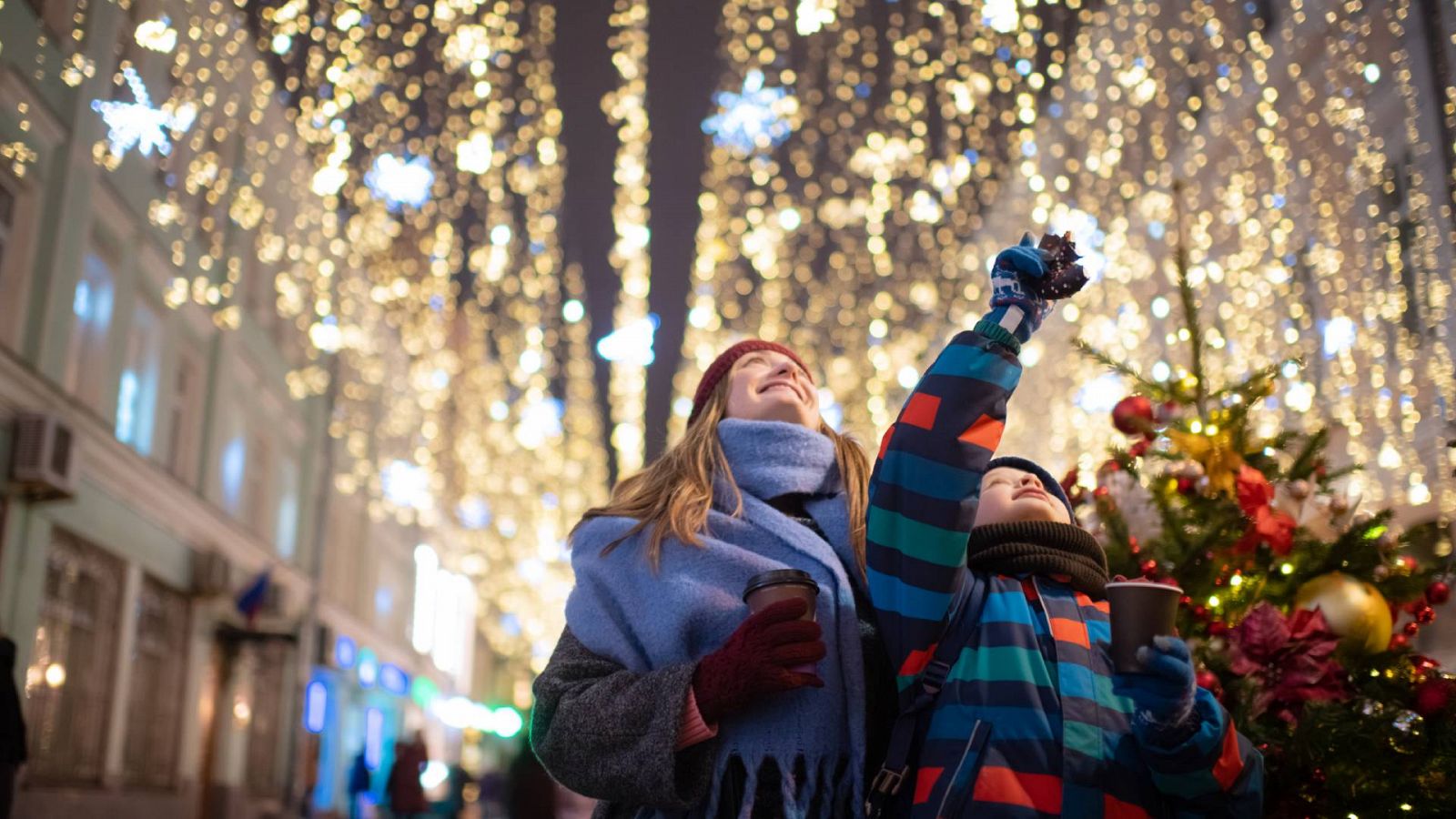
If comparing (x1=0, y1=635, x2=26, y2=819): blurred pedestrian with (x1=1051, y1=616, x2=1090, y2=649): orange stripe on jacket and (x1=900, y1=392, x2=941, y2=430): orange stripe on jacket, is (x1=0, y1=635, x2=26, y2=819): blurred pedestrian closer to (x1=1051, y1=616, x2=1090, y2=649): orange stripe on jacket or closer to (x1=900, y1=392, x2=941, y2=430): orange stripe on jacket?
(x1=900, y1=392, x2=941, y2=430): orange stripe on jacket

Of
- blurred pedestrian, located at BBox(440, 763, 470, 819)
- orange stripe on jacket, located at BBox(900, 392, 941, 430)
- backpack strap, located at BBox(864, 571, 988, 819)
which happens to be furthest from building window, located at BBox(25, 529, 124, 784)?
orange stripe on jacket, located at BBox(900, 392, 941, 430)

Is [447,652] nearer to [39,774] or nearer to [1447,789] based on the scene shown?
[39,774]

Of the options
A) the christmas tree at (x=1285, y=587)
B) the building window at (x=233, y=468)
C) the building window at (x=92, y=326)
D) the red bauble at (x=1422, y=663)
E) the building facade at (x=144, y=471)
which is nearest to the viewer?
the christmas tree at (x=1285, y=587)

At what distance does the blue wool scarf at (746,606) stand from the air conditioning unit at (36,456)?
9.69 m

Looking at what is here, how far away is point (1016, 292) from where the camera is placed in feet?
8.18

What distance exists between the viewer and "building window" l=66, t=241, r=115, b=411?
1280 cm

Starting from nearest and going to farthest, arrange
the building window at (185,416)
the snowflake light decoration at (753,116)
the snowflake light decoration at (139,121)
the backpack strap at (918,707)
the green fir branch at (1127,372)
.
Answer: the backpack strap at (918,707)
the green fir branch at (1127,372)
the snowflake light decoration at (139,121)
the snowflake light decoration at (753,116)
the building window at (185,416)

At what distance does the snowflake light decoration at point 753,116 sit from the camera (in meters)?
15.8

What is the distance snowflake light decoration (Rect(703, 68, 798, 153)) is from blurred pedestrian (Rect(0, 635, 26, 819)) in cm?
1067

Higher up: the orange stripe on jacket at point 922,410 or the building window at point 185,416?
the building window at point 185,416

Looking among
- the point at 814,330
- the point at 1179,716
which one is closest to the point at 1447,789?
the point at 1179,716

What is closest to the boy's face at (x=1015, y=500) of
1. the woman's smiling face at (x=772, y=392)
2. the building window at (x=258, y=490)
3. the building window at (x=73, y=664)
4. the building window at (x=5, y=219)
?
the woman's smiling face at (x=772, y=392)

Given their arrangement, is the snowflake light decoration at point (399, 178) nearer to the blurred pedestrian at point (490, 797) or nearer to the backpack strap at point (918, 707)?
the blurred pedestrian at point (490, 797)

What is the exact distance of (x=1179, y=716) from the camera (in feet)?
7.28
